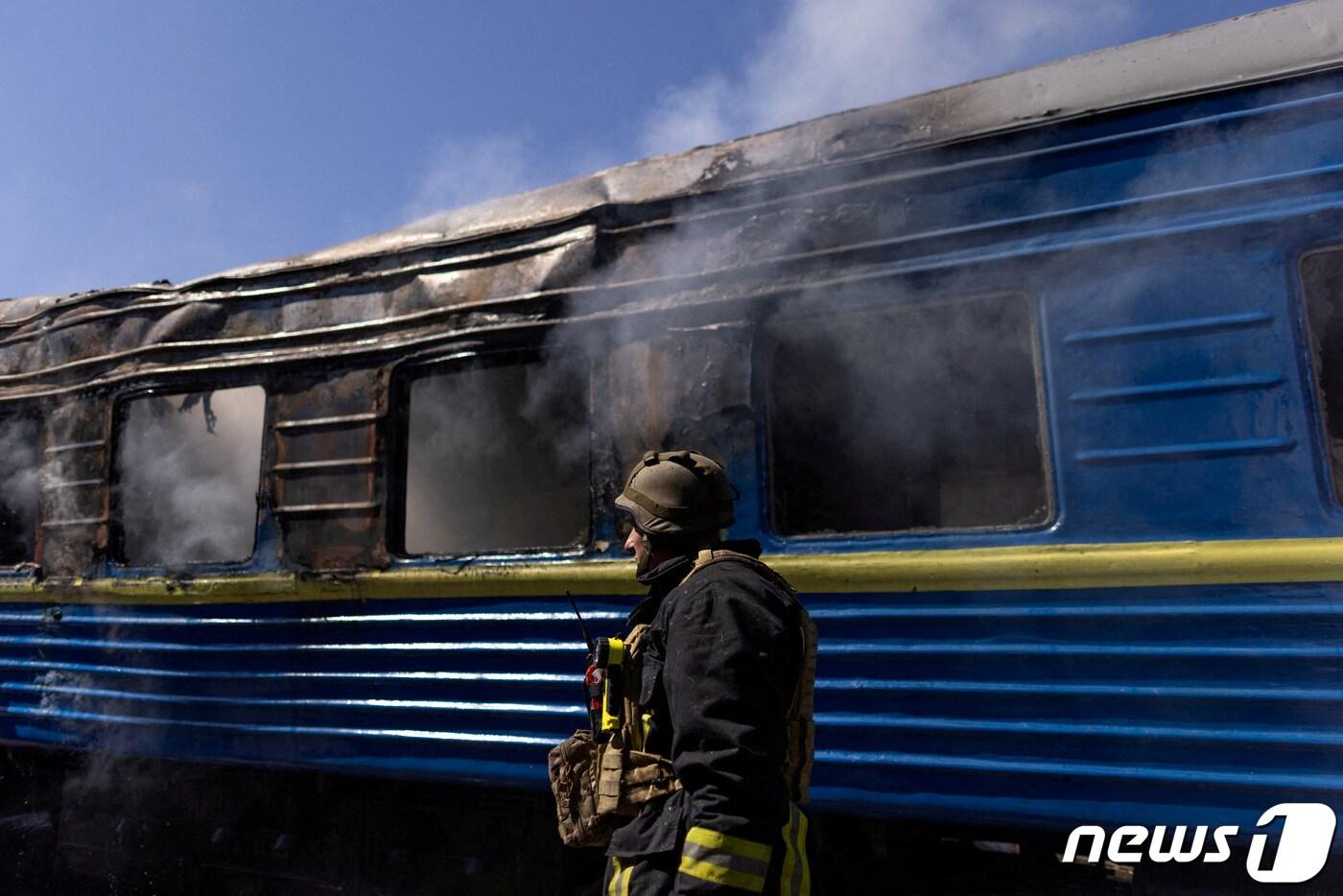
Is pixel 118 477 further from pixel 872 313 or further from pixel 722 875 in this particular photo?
pixel 722 875

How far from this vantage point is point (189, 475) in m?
4.80

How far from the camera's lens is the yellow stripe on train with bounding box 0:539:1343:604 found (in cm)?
261

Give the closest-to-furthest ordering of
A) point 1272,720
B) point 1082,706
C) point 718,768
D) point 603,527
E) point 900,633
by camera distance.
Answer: point 718,768 → point 1272,720 → point 1082,706 → point 900,633 → point 603,527

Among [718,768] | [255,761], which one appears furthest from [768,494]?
[255,761]

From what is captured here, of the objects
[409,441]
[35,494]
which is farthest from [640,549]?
[35,494]

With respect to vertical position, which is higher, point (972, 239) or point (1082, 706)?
point (972, 239)

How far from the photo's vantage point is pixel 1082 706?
2775 mm

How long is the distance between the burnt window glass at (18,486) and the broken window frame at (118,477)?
2.37ft

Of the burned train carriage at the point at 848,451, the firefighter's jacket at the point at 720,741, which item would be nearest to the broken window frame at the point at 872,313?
the burned train carriage at the point at 848,451

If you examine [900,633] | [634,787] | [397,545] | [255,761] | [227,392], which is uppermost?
[227,392]

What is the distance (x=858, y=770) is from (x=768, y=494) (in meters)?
0.95

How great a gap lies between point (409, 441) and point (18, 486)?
275cm

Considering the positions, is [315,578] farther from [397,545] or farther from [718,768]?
[718,768]

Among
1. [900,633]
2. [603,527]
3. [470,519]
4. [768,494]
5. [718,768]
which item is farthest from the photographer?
[470,519]
